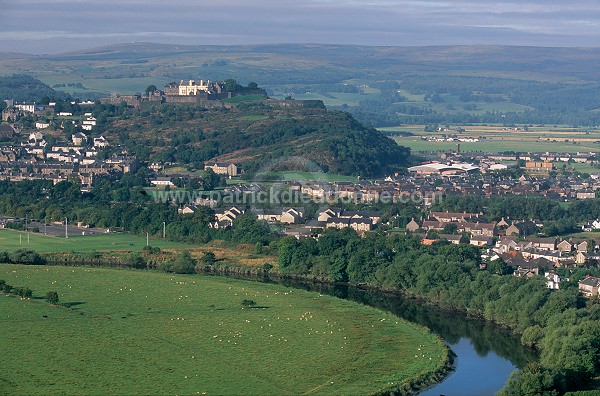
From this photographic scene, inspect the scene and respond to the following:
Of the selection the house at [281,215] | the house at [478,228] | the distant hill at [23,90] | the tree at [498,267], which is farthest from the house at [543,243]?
the distant hill at [23,90]

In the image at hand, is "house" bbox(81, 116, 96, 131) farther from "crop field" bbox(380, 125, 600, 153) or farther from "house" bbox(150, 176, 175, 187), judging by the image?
"crop field" bbox(380, 125, 600, 153)

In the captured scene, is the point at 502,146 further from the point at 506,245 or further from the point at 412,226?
the point at 506,245

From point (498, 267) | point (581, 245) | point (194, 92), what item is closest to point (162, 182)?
point (194, 92)

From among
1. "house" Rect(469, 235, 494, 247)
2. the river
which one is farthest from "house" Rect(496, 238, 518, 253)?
the river

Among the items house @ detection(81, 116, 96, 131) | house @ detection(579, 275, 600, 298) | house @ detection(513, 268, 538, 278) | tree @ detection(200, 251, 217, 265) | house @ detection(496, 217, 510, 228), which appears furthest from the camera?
house @ detection(81, 116, 96, 131)

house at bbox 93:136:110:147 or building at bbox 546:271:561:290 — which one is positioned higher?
building at bbox 546:271:561:290

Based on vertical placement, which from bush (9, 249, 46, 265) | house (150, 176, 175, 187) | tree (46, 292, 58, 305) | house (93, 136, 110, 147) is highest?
tree (46, 292, 58, 305)

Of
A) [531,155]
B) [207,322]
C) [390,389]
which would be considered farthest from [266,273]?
[531,155]
